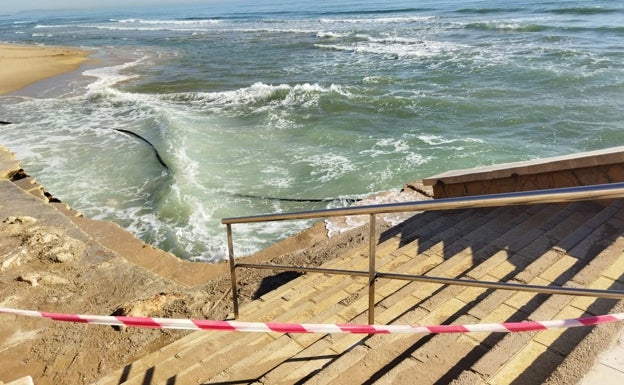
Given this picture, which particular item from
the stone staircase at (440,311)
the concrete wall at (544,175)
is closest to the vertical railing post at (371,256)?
the stone staircase at (440,311)

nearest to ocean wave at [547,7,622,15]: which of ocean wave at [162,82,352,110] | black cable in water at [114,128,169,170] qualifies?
ocean wave at [162,82,352,110]

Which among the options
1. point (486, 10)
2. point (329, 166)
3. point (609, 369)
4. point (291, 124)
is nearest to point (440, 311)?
point (609, 369)

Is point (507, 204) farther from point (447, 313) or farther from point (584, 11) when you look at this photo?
point (584, 11)

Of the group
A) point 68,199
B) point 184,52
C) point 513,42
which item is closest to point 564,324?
point 68,199

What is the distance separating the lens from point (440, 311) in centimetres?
298

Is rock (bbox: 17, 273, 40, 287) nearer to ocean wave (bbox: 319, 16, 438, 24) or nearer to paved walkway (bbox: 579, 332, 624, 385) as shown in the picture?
paved walkway (bbox: 579, 332, 624, 385)

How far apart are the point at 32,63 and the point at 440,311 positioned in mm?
31749

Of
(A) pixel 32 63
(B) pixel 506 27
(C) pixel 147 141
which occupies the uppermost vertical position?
(B) pixel 506 27

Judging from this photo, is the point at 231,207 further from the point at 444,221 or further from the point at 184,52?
the point at 184,52

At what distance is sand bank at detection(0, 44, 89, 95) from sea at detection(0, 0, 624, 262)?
1210mm

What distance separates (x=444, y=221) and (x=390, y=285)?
163 centimetres

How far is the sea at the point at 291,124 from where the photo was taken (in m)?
9.02

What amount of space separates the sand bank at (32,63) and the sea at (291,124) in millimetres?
1210

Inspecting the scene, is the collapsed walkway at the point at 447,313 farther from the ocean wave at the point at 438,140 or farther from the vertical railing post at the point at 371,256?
the ocean wave at the point at 438,140
